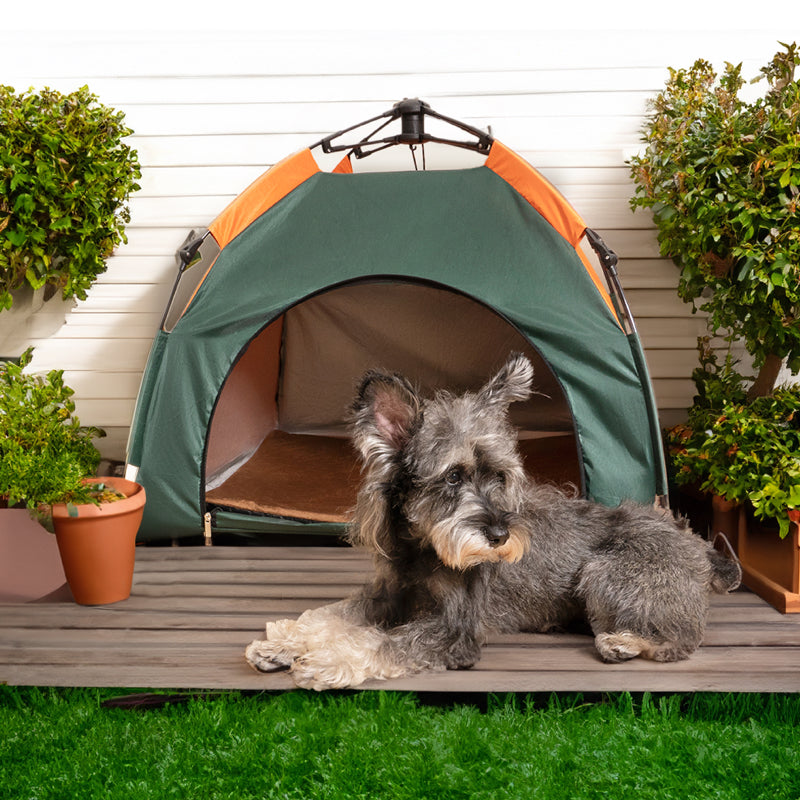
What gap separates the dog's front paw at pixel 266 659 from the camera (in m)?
2.81

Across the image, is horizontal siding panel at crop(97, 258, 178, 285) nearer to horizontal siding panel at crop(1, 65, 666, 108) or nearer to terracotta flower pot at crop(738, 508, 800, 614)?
horizontal siding panel at crop(1, 65, 666, 108)

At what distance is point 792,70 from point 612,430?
→ 1748 millimetres

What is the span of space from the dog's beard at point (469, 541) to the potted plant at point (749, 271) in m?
1.40

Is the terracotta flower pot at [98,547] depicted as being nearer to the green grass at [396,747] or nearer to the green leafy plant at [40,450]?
the green leafy plant at [40,450]

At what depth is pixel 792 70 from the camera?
3.76 metres

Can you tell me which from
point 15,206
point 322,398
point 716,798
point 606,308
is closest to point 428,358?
point 322,398

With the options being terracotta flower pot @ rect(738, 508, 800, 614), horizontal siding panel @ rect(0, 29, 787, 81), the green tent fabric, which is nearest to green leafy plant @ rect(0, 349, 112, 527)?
the green tent fabric

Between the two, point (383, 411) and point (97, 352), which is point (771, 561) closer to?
point (383, 411)

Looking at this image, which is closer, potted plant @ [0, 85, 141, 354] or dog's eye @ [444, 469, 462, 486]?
dog's eye @ [444, 469, 462, 486]

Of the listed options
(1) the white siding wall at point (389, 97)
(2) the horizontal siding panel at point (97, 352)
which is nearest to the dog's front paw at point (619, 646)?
(1) the white siding wall at point (389, 97)


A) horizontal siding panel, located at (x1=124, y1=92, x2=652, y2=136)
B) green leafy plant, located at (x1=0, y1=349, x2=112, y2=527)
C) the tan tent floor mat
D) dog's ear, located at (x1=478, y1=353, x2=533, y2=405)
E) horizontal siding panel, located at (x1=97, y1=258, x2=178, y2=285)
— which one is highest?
horizontal siding panel, located at (x1=124, y1=92, x2=652, y2=136)

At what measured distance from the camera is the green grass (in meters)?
2.35

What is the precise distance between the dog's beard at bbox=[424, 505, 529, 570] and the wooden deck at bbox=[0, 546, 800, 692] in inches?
18.4

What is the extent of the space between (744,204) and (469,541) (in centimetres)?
200
